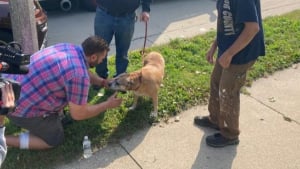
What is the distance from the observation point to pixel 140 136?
4223 millimetres

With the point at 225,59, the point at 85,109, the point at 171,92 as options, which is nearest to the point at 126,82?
the point at 85,109

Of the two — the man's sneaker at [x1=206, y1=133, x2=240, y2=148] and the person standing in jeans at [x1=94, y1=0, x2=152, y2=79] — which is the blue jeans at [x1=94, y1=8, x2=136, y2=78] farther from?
the man's sneaker at [x1=206, y1=133, x2=240, y2=148]

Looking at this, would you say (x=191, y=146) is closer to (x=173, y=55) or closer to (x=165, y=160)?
(x=165, y=160)

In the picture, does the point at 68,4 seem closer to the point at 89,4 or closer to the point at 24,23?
the point at 89,4

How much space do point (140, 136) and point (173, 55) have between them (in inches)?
84.8

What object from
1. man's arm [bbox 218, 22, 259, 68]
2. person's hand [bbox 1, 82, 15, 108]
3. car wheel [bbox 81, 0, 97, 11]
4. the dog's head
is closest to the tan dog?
the dog's head

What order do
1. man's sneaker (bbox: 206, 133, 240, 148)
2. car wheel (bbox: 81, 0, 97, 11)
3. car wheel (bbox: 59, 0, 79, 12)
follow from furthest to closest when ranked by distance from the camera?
car wheel (bbox: 81, 0, 97, 11) → car wheel (bbox: 59, 0, 79, 12) → man's sneaker (bbox: 206, 133, 240, 148)

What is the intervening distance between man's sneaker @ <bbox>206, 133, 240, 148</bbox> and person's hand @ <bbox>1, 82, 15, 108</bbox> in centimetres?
250

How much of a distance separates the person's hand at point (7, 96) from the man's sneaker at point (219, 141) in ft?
8.19

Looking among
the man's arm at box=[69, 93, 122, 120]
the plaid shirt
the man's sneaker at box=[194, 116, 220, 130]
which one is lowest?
the man's sneaker at box=[194, 116, 220, 130]

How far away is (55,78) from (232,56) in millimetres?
1562

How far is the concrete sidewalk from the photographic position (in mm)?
3830

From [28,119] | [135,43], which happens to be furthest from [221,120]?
[135,43]

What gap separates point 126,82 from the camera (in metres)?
4.25
